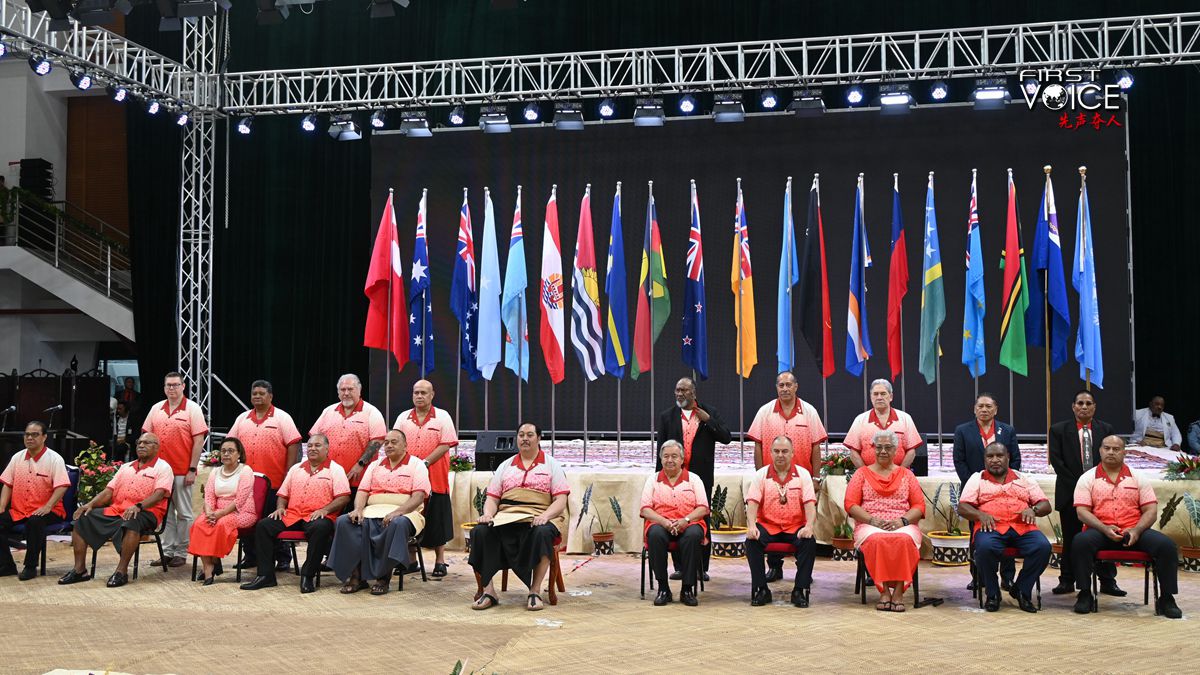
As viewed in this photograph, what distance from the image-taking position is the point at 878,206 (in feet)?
47.1

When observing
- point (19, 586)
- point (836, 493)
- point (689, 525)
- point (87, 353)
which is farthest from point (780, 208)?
point (87, 353)

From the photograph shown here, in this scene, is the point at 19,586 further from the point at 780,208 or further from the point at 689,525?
the point at 780,208

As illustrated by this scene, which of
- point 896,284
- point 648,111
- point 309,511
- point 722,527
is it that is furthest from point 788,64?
point 309,511

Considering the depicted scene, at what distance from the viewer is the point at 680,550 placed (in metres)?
7.99

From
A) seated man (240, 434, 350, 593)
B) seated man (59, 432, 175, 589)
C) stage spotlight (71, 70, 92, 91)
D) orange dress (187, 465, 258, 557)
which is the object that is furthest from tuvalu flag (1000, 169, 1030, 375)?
stage spotlight (71, 70, 92, 91)

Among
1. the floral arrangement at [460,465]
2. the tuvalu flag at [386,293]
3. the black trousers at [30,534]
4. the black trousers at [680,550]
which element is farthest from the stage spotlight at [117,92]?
the black trousers at [680,550]

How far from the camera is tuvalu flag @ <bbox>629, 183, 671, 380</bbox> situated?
1173cm

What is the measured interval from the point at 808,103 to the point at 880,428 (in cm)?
479

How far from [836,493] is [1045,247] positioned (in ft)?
10.6

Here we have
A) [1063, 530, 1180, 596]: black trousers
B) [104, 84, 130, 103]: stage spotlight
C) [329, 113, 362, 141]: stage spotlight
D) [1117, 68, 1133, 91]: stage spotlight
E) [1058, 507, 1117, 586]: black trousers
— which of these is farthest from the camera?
[329, 113, 362, 141]: stage spotlight

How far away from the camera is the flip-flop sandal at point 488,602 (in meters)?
7.70

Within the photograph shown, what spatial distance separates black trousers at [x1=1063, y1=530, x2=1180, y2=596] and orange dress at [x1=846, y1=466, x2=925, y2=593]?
103 cm

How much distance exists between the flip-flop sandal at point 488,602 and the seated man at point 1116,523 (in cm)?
386

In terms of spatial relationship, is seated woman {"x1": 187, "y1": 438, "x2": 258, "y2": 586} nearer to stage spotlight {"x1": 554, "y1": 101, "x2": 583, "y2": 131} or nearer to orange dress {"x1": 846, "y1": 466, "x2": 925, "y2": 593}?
orange dress {"x1": 846, "y1": 466, "x2": 925, "y2": 593}
